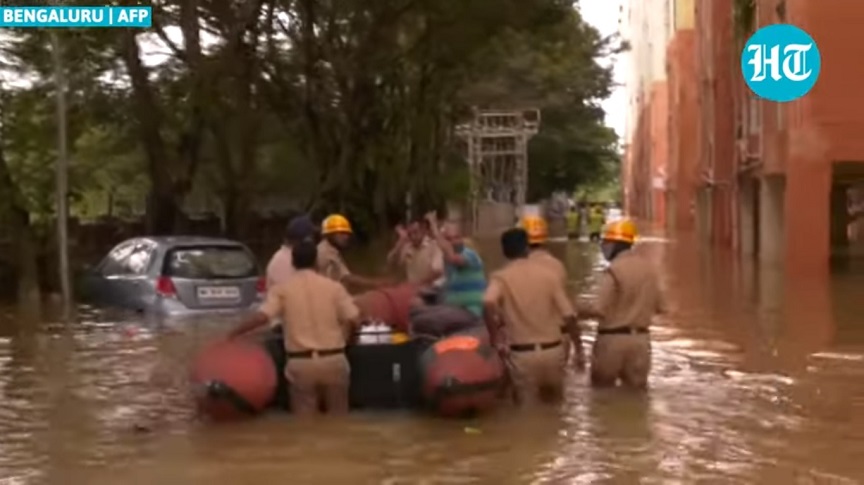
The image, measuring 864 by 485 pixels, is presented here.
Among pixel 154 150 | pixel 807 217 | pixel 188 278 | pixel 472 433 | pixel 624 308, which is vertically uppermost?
pixel 154 150

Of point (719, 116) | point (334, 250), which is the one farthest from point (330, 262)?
point (719, 116)

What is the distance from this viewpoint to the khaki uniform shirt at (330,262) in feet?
43.5

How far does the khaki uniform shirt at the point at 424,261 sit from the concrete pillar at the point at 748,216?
89.9 feet

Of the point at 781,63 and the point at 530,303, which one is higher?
the point at 781,63

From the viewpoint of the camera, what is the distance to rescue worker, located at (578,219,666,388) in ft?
40.0

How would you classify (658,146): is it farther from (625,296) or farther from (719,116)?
(625,296)

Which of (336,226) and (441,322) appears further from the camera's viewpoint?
(336,226)

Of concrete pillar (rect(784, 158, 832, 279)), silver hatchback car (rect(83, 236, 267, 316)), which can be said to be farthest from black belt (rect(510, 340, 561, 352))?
concrete pillar (rect(784, 158, 832, 279))

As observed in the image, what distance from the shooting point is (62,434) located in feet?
38.4

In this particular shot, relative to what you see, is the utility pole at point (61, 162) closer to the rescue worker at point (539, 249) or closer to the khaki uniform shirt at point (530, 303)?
the rescue worker at point (539, 249)

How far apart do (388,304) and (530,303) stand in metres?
2.37

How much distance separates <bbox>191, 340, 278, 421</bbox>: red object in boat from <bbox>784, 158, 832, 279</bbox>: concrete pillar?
2078 centimetres

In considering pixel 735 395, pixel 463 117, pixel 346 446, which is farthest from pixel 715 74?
pixel 346 446

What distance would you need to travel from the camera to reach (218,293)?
18266 millimetres
